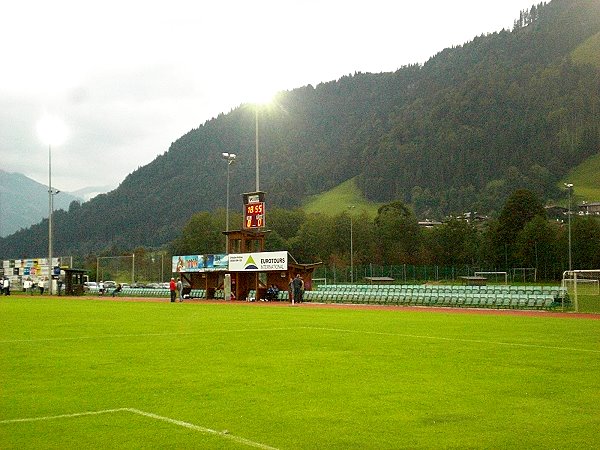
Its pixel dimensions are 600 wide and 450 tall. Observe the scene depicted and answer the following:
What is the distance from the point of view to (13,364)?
12.3m

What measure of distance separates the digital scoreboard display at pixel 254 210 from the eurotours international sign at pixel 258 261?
2.25 meters

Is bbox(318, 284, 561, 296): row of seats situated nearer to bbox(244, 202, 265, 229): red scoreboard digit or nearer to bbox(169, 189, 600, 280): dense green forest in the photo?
bbox(244, 202, 265, 229): red scoreboard digit

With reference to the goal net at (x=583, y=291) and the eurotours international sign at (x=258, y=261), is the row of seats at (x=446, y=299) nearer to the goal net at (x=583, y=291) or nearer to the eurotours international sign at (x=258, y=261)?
the goal net at (x=583, y=291)

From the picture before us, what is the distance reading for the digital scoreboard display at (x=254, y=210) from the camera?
48156mm

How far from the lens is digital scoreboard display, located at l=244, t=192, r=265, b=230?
48.2 meters

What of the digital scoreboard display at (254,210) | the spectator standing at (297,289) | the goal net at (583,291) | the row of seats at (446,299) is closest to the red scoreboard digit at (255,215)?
the digital scoreboard display at (254,210)

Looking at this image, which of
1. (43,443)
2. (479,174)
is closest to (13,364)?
(43,443)

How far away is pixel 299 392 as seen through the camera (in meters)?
9.38

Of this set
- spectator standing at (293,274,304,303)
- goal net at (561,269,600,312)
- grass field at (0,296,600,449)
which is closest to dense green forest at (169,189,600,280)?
goal net at (561,269,600,312)

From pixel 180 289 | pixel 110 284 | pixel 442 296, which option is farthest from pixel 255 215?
pixel 110 284

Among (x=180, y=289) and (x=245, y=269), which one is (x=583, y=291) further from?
(x=180, y=289)

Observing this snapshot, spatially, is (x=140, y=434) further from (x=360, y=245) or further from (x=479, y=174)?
(x=479, y=174)

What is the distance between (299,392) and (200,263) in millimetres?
43378

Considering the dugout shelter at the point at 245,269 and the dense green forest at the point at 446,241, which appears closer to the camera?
the dugout shelter at the point at 245,269
